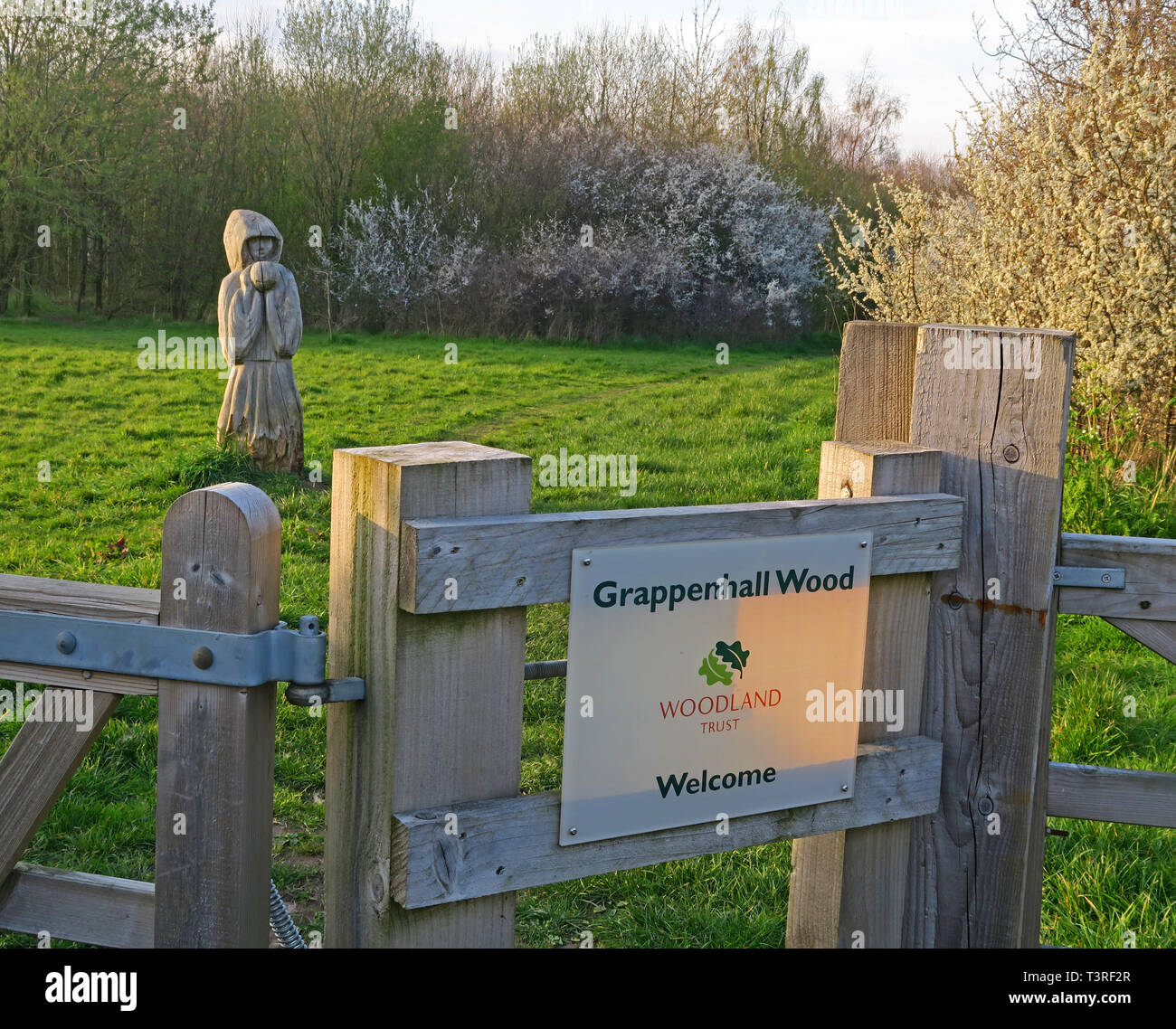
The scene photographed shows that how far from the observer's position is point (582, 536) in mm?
1917

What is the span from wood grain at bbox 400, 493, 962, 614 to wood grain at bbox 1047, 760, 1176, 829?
761mm

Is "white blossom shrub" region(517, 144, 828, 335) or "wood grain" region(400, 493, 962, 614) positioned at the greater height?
"white blossom shrub" region(517, 144, 828, 335)

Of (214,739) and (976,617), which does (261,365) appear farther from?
(214,739)

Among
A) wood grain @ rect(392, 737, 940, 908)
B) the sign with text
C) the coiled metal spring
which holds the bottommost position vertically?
the coiled metal spring

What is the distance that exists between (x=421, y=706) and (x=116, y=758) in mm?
3293

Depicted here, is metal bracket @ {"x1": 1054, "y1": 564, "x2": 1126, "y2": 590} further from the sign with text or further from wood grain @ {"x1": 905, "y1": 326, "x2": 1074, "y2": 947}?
the sign with text

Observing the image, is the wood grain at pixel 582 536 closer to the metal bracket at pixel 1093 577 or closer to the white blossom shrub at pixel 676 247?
the metal bracket at pixel 1093 577

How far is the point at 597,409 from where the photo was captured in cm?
1441

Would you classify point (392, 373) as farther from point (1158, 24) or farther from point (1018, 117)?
point (1158, 24)

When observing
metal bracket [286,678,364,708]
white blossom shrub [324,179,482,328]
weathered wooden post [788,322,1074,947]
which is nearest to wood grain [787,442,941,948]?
weathered wooden post [788,322,1074,947]

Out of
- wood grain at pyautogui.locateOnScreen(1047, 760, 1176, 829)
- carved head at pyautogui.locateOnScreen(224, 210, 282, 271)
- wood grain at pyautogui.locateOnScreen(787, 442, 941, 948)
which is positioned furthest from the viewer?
carved head at pyautogui.locateOnScreen(224, 210, 282, 271)

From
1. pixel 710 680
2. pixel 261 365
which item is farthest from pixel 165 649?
pixel 261 365

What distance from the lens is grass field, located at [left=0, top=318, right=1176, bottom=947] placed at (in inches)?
146

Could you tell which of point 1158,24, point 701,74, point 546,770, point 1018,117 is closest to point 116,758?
point 546,770
